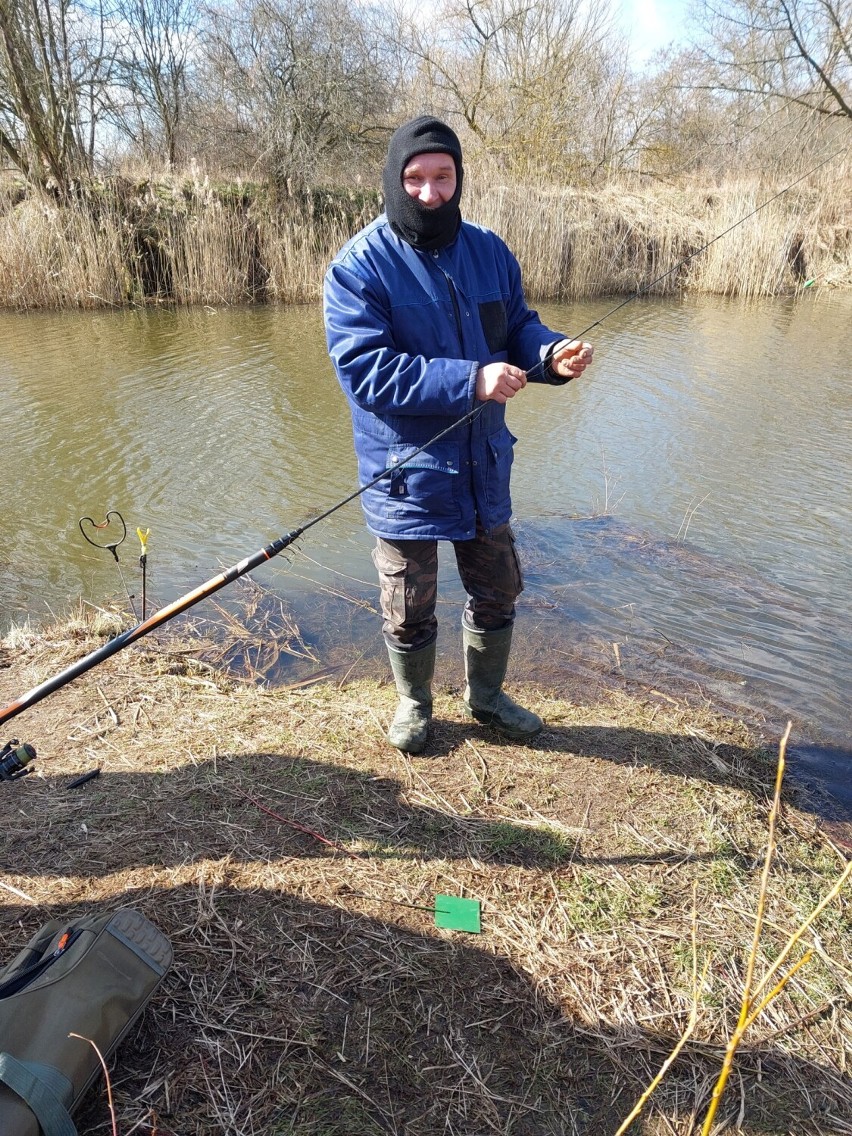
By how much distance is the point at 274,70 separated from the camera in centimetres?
1684

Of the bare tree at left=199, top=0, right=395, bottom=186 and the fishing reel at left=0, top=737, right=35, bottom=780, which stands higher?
the bare tree at left=199, top=0, right=395, bottom=186

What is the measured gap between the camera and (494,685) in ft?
9.55

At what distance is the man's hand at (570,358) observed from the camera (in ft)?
8.05

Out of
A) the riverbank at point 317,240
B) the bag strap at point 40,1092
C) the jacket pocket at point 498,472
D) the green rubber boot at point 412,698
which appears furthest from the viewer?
the riverbank at point 317,240

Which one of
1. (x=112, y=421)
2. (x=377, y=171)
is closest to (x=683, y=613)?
(x=112, y=421)

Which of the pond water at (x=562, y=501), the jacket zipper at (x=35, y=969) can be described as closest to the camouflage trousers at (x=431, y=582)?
the pond water at (x=562, y=501)

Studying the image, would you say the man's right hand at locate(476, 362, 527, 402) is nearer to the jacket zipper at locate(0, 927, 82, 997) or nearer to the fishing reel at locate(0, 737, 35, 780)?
the fishing reel at locate(0, 737, 35, 780)

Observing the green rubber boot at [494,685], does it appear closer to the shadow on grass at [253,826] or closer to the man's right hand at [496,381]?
the shadow on grass at [253,826]

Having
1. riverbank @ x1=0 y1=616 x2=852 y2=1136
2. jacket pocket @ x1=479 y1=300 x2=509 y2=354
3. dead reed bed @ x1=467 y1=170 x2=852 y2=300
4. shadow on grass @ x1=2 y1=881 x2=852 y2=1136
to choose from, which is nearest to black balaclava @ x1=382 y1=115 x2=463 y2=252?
jacket pocket @ x1=479 y1=300 x2=509 y2=354

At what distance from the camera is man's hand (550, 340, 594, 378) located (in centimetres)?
245

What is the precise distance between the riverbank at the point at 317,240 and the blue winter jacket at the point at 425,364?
10580 millimetres

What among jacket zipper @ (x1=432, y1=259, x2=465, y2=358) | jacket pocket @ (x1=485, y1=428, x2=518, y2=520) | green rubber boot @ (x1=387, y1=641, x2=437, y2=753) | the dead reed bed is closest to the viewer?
jacket zipper @ (x1=432, y1=259, x2=465, y2=358)

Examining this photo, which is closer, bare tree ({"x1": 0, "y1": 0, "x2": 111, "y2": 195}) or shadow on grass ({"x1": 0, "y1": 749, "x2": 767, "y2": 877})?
shadow on grass ({"x1": 0, "y1": 749, "x2": 767, "y2": 877})

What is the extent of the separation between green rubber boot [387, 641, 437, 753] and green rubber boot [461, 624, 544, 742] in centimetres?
17
